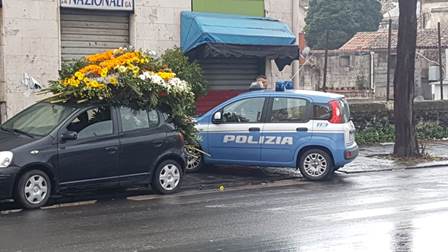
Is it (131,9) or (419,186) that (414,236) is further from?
(131,9)

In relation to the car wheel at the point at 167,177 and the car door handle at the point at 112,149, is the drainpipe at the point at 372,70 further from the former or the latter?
the car door handle at the point at 112,149

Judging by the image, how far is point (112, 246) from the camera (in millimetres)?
8234

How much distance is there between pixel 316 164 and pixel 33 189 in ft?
18.1

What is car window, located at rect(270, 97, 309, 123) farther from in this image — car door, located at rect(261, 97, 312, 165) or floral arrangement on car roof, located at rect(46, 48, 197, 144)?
floral arrangement on car roof, located at rect(46, 48, 197, 144)

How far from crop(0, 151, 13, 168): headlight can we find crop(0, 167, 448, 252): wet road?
2.27ft

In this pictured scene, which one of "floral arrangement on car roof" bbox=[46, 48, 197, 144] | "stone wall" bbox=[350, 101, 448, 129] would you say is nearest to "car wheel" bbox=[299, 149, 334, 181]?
"floral arrangement on car roof" bbox=[46, 48, 197, 144]

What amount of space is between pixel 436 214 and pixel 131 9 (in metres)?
10.5

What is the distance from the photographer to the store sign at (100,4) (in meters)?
17.5

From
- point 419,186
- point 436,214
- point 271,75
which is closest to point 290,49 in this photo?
point 271,75

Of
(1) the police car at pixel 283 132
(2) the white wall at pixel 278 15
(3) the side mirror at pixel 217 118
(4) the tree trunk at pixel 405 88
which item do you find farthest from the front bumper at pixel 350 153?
(2) the white wall at pixel 278 15

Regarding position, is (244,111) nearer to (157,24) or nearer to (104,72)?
(104,72)

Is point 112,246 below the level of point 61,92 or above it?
below

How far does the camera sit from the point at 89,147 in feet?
38.2

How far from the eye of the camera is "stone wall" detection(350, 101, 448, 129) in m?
21.7
